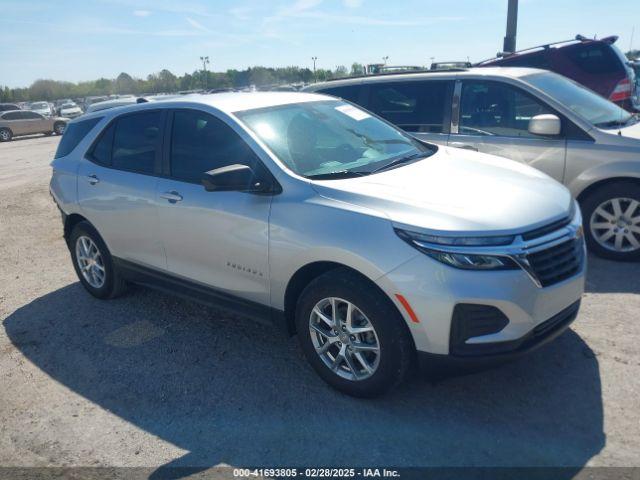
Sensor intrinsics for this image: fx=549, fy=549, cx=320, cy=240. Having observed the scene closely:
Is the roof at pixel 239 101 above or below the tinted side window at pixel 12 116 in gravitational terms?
above

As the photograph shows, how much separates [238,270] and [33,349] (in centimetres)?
197

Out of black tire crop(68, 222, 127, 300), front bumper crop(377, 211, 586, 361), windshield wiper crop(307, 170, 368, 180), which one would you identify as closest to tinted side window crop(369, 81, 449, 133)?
windshield wiper crop(307, 170, 368, 180)

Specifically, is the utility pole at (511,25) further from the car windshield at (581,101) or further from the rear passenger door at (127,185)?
the rear passenger door at (127,185)

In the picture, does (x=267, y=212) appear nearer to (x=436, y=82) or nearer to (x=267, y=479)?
(x=267, y=479)

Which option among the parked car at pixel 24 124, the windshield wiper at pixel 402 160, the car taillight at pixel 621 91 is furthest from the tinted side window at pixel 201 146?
the parked car at pixel 24 124

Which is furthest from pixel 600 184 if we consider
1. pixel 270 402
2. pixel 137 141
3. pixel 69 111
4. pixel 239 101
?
Answer: pixel 69 111

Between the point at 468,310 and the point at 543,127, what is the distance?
10.1ft

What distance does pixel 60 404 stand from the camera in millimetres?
3564

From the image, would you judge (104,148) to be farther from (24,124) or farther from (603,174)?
(24,124)

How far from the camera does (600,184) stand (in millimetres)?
5195

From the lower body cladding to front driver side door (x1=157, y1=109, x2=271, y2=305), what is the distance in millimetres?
1006

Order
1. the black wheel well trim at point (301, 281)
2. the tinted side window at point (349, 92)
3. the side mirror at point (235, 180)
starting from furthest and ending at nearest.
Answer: the tinted side window at point (349, 92) → the side mirror at point (235, 180) → the black wheel well trim at point (301, 281)

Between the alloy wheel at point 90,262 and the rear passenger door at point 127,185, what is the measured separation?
0.31 metres

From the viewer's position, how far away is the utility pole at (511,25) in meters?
Answer: 13.8
